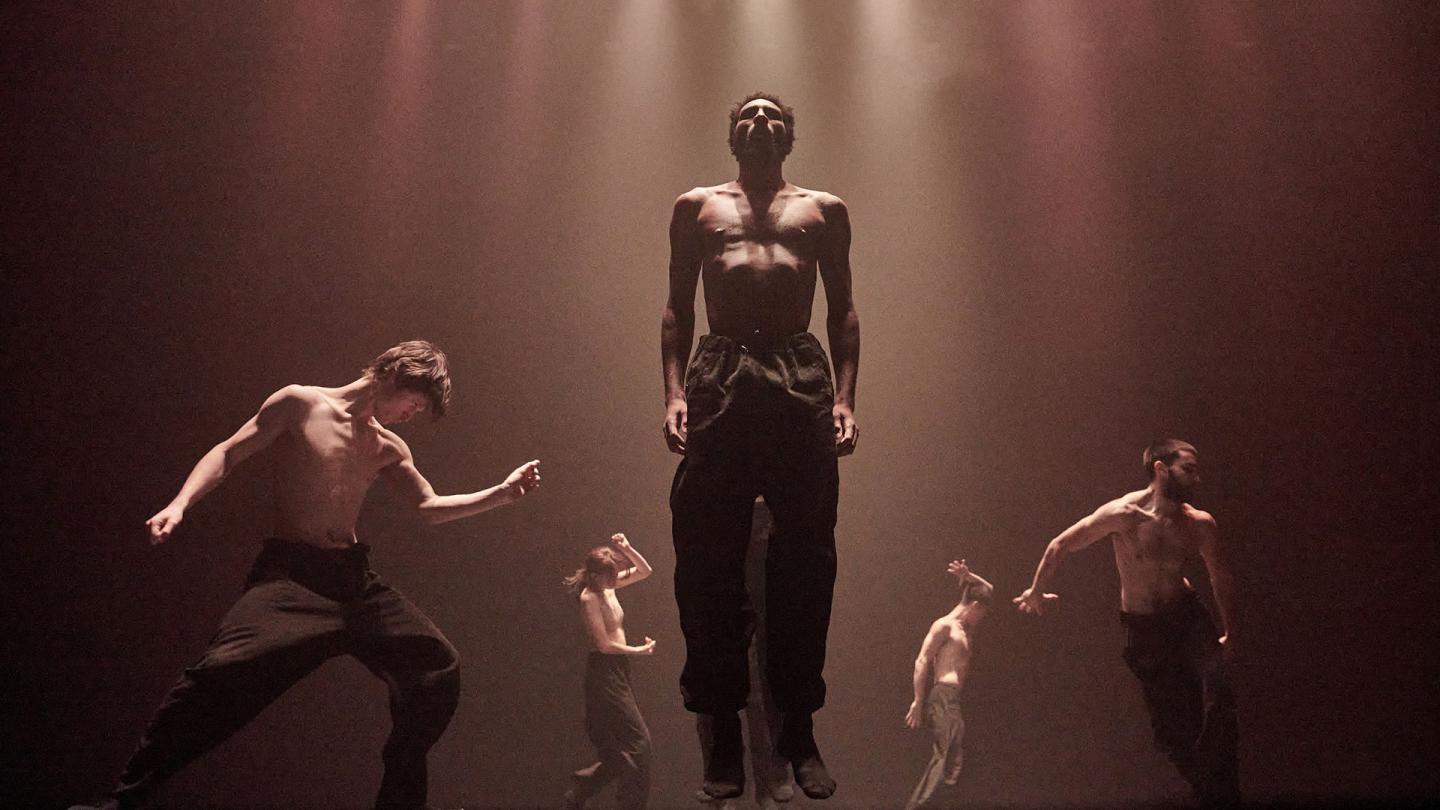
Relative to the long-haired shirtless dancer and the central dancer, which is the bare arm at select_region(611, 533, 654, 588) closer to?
the long-haired shirtless dancer

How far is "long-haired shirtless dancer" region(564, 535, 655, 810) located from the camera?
5090mm

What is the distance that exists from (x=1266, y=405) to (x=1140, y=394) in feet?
2.37

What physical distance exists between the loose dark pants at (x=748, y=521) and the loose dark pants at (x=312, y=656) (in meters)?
1.22

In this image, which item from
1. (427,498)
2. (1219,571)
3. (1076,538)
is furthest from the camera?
(1076,538)

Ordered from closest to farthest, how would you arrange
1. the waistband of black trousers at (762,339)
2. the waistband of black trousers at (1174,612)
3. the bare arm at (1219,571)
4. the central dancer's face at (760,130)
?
the waistband of black trousers at (762,339), the central dancer's face at (760,130), the waistband of black trousers at (1174,612), the bare arm at (1219,571)

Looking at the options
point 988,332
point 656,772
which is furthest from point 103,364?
point 988,332

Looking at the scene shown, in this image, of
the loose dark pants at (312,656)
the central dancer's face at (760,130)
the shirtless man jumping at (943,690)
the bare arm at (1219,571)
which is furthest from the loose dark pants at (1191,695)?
the loose dark pants at (312,656)

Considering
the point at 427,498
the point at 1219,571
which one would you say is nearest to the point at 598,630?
the point at 427,498

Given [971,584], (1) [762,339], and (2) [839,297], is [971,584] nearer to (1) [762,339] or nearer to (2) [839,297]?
(2) [839,297]

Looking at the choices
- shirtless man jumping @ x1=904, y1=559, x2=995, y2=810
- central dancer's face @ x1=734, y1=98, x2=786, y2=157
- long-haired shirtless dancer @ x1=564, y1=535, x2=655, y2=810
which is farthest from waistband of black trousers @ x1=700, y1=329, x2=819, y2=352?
shirtless man jumping @ x1=904, y1=559, x2=995, y2=810

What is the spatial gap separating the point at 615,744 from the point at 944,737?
1987 millimetres

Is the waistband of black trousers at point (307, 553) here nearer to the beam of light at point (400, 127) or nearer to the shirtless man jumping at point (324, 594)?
the shirtless man jumping at point (324, 594)

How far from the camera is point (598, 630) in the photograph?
5.29 meters

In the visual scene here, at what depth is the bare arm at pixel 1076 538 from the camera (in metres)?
4.97
